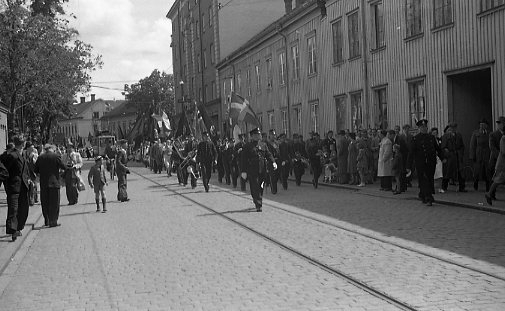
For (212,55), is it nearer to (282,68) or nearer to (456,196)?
(282,68)

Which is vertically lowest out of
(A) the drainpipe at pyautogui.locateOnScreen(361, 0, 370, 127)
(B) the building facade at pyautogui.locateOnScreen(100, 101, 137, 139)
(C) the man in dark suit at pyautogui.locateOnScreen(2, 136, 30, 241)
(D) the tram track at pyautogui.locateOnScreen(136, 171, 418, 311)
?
(D) the tram track at pyautogui.locateOnScreen(136, 171, 418, 311)

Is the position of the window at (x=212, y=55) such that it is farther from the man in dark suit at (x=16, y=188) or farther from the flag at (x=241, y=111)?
the man in dark suit at (x=16, y=188)

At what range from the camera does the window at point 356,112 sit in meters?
25.0

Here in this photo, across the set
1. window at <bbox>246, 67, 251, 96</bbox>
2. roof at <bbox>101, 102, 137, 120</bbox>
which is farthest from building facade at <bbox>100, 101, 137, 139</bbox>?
window at <bbox>246, 67, 251, 96</bbox>

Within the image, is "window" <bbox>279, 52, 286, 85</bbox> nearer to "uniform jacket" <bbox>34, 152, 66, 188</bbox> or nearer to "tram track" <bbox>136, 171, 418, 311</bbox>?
"uniform jacket" <bbox>34, 152, 66, 188</bbox>

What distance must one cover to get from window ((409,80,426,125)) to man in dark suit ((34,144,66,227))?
11.5 m

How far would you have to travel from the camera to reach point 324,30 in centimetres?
2828

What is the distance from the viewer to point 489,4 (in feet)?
55.8

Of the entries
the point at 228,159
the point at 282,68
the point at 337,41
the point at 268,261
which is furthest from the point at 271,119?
the point at 268,261

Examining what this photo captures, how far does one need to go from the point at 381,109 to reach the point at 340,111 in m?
3.94

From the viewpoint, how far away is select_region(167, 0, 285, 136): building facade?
2080 inches

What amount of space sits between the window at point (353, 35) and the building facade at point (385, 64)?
0.04m

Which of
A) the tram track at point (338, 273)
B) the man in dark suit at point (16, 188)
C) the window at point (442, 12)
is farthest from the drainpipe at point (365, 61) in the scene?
the man in dark suit at point (16, 188)

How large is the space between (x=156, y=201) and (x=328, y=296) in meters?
12.4
